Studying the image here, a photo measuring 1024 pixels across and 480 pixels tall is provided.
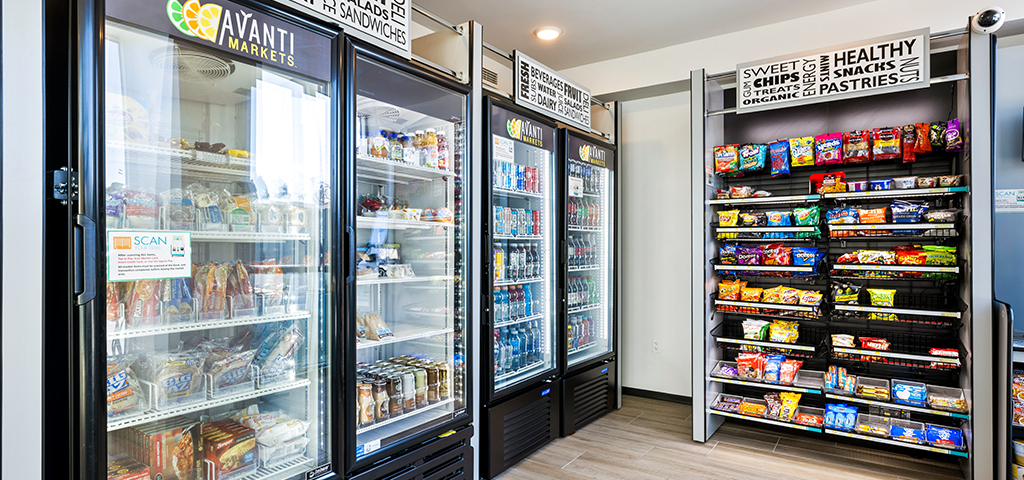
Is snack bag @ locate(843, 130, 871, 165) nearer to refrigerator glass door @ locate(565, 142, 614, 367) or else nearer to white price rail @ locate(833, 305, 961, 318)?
white price rail @ locate(833, 305, 961, 318)

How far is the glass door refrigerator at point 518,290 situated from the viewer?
130 inches

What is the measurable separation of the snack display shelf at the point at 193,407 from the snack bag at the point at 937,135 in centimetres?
396

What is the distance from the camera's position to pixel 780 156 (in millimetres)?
3885

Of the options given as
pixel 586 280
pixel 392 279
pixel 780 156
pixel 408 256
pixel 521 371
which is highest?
pixel 780 156

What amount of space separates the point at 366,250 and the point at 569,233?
1.98m

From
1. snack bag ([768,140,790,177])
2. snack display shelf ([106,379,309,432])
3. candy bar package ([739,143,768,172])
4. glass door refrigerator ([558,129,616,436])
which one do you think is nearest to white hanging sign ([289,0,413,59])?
snack display shelf ([106,379,309,432])

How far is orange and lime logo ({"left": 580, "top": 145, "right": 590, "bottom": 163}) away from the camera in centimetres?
427

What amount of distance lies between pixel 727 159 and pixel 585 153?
109 cm

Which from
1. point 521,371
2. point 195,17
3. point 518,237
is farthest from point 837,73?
point 195,17

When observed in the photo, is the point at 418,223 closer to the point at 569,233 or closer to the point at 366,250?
the point at 366,250

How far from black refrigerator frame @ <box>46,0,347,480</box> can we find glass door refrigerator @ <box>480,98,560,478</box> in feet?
6.60

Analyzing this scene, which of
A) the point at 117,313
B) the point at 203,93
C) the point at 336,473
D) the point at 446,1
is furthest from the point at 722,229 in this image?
the point at 117,313

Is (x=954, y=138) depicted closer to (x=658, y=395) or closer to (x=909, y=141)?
(x=909, y=141)

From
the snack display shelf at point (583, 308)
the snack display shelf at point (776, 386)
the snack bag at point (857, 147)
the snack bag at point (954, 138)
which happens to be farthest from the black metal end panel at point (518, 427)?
the snack bag at point (954, 138)
